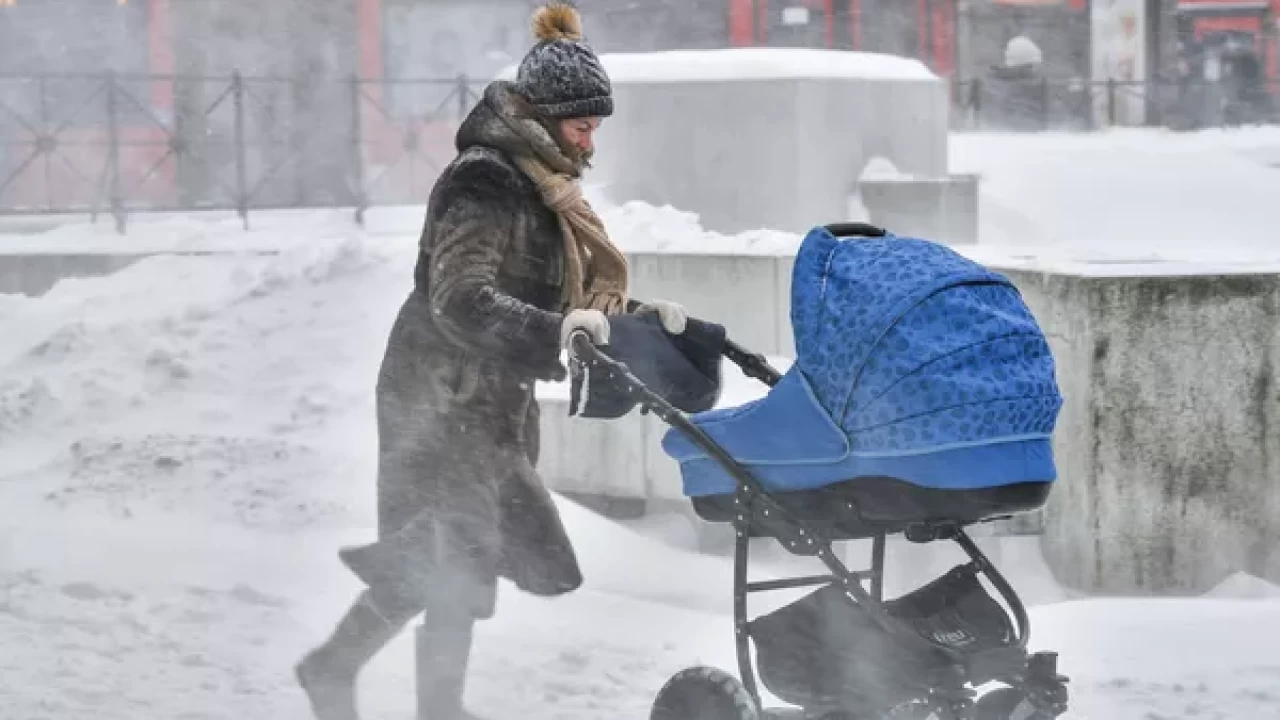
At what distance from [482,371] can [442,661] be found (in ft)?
2.77

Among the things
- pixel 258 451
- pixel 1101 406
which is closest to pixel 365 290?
pixel 258 451

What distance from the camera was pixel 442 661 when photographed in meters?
5.28

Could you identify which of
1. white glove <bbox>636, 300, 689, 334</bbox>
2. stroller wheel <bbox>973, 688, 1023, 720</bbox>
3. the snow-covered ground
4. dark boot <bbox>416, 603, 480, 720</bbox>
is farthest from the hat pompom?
the snow-covered ground

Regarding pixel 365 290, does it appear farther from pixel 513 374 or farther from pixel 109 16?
pixel 109 16

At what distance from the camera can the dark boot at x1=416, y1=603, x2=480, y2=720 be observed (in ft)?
17.1

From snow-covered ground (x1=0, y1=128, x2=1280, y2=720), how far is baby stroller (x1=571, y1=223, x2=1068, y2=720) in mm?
1436

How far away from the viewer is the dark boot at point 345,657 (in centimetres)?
513

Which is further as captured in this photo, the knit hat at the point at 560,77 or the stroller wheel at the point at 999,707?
the knit hat at the point at 560,77

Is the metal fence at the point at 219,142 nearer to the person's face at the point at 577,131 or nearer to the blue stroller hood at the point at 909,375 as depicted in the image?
the person's face at the point at 577,131

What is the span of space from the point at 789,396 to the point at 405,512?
1281mm

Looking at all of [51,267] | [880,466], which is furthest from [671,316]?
[51,267]

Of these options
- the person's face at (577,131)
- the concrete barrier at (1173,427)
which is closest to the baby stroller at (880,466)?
the person's face at (577,131)

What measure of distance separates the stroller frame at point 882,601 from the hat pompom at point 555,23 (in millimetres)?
883

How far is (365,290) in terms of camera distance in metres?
10.6
